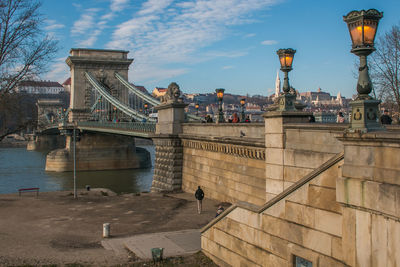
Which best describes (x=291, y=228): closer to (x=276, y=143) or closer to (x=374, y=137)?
(x=374, y=137)

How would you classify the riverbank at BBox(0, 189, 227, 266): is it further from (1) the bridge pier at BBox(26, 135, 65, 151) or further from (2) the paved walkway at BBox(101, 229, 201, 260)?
(1) the bridge pier at BBox(26, 135, 65, 151)

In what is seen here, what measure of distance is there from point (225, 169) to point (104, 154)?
36.8 metres

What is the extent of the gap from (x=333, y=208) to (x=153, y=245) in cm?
687

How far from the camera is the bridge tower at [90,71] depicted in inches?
2359

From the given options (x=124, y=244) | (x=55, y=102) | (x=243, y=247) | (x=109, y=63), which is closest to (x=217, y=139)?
(x=124, y=244)

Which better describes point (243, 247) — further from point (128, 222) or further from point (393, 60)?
point (393, 60)

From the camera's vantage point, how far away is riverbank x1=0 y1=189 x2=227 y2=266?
12258 mm

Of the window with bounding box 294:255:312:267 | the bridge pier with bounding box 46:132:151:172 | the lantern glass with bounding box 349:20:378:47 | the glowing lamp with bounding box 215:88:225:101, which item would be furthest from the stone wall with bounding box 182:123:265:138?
the bridge pier with bounding box 46:132:151:172

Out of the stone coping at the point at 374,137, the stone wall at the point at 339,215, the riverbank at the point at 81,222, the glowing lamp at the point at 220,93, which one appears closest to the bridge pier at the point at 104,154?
the riverbank at the point at 81,222

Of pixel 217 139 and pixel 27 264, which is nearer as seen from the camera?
pixel 27 264

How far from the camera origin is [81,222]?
17578mm

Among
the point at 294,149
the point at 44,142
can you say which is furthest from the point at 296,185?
the point at 44,142

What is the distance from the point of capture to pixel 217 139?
63.4 ft

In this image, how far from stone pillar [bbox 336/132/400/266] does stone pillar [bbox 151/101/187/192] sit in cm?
1809
